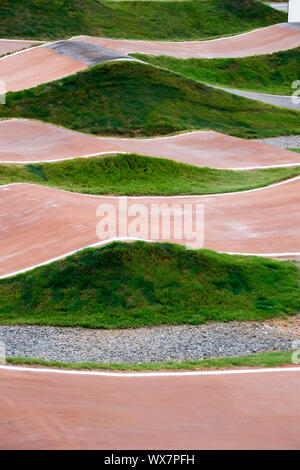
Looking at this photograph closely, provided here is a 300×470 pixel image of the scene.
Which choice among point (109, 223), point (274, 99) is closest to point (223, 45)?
point (274, 99)

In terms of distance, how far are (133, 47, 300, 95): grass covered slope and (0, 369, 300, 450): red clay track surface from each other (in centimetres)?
2822

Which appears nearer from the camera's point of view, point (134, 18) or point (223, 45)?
point (223, 45)

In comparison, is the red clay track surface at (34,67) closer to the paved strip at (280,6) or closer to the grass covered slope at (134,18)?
the grass covered slope at (134,18)

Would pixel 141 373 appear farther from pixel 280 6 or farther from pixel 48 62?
pixel 280 6

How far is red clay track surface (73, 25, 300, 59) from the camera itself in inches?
1605

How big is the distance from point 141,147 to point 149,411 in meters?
17.5

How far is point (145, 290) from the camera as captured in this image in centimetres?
1517

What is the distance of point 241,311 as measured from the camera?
585 inches

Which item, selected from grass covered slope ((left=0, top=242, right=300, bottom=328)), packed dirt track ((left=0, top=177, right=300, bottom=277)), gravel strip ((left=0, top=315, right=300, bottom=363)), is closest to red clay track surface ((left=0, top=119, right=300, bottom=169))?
packed dirt track ((left=0, top=177, right=300, bottom=277))

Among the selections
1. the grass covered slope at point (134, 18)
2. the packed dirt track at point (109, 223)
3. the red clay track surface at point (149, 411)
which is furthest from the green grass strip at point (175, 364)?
the grass covered slope at point (134, 18)

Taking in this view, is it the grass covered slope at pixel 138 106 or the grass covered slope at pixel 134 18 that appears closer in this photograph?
the grass covered slope at pixel 138 106

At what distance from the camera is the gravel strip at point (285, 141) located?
29203mm

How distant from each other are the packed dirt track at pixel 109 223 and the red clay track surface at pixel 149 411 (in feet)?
18.2

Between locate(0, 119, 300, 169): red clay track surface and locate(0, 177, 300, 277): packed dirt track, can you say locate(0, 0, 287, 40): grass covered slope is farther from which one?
locate(0, 177, 300, 277): packed dirt track
